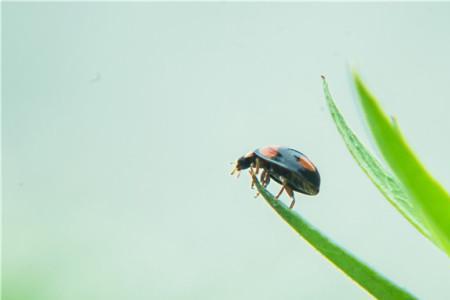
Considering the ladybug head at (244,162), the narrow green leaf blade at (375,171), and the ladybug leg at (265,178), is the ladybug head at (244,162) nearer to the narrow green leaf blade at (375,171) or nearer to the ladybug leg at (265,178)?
the ladybug leg at (265,178)

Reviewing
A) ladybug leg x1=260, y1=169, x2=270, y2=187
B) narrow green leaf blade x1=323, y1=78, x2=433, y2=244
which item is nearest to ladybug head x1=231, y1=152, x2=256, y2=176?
ladybug leg x1=260, y1=169, x2=270, y2=187

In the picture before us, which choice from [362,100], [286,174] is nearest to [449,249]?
[362,100]

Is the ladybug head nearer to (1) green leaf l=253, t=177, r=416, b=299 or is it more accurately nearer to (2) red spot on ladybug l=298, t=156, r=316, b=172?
(2) red spot on ladybug l=298, t=156, r=316, b=172

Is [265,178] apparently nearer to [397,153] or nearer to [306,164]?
[306,164]

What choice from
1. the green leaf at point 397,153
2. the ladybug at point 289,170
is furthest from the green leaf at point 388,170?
Answer: the ladybug at point 289,170

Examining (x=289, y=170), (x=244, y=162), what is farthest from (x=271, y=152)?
(x=244, y=162)

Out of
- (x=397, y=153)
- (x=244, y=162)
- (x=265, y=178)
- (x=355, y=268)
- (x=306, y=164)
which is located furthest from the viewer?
(x=244, y=162)
